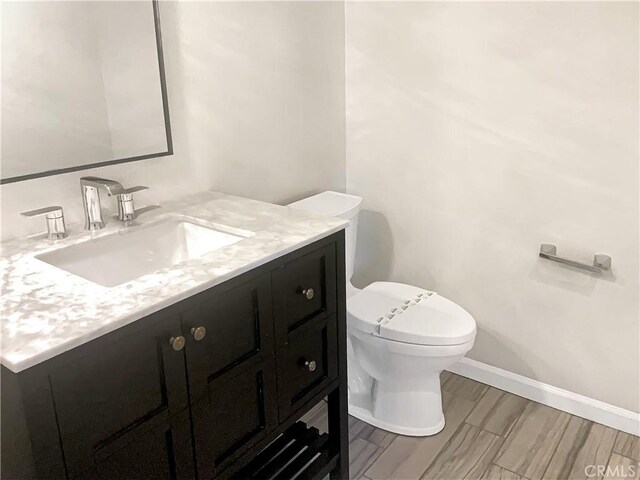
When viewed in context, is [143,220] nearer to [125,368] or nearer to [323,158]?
[125,368]

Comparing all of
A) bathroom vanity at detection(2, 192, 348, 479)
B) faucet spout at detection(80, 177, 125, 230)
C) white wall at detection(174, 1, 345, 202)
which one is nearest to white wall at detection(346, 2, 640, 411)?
white wall at detection(174, 1, 345, 202)

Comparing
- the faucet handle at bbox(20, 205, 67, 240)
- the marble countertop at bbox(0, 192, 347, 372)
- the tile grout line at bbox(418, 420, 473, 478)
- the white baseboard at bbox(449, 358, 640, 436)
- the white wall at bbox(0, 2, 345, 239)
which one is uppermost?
the white wall at bbox(0, 2, 345, 239)

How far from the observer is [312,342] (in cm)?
163

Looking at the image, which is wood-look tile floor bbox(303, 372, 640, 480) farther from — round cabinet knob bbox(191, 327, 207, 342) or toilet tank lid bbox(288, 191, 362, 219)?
round cabinet knob bbox(191, 327, 207, 342)

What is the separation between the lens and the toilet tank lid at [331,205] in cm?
211

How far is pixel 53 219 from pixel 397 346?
113 cm

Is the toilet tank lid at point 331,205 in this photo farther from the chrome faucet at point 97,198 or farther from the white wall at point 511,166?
the chrome faucet at point 97,198

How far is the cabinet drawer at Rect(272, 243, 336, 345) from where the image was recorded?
1.47 m

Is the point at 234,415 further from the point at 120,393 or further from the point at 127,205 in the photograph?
the point at 127,205

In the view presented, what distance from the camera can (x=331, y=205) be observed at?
2164 millimetres

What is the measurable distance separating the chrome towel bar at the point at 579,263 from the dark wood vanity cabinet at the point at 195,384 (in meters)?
0.85

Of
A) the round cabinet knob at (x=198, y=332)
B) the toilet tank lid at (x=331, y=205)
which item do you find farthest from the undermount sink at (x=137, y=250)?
the toilet tank lid at (x=331, y=205)

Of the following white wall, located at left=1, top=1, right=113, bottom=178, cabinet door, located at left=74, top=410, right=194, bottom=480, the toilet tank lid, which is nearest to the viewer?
cabinet door, located at left=74, top=410, right=194, bottom=480

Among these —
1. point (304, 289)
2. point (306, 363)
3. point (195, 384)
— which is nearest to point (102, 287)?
point (195, 384)
